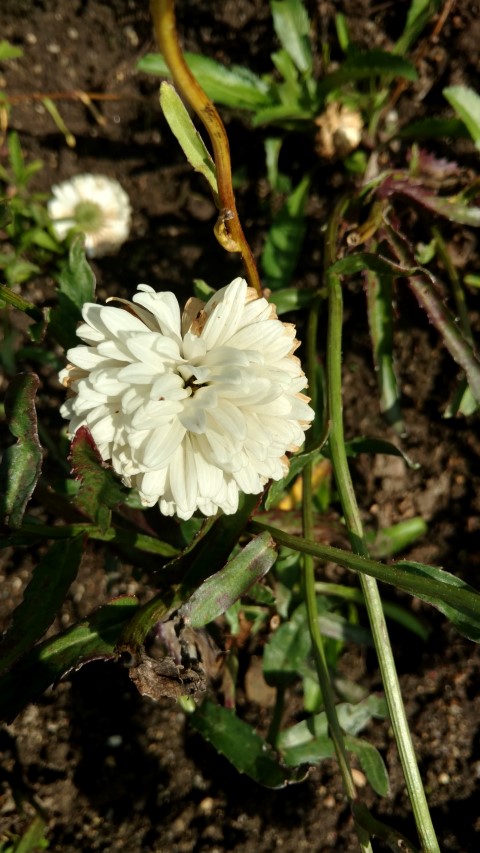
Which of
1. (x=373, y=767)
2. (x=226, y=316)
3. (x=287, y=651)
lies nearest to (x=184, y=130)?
(x=226, y=316)

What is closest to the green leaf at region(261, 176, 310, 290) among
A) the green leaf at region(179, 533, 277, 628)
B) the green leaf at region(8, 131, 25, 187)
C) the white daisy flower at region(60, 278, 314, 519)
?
the green leaf at region(8, 131, 25, 187)

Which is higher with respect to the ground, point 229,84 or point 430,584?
point 229,84

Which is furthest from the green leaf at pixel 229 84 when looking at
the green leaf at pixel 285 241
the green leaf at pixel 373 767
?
the green leaf at pixel 373 767

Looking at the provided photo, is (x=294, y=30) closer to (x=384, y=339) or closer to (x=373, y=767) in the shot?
(x=384, y=339)

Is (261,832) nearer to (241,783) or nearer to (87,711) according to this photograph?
(241,783)

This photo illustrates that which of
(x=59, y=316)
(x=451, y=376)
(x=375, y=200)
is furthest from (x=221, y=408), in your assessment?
(x=451, y=376)

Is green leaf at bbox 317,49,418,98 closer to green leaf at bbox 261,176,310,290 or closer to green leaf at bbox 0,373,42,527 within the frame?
green leaf at bbox 261,176,310,290
